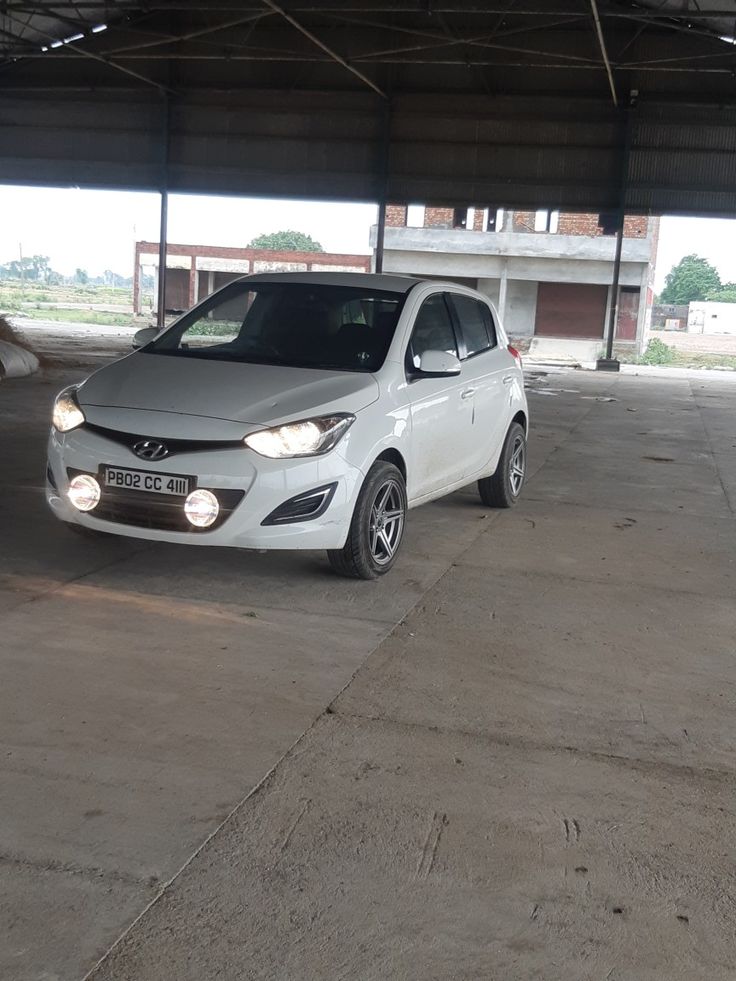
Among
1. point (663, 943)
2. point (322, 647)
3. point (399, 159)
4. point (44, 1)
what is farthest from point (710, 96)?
point (663, 943)

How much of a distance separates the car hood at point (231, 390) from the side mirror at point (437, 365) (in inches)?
16.4

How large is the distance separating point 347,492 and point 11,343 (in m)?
13.4

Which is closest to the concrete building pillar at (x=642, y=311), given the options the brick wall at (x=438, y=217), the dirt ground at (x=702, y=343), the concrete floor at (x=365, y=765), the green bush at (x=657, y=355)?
the green bush at (x=657, y=355)

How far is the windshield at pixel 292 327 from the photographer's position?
630 cm

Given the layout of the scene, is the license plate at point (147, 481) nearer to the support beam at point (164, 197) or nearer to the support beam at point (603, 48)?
the support beam at point (603, 48)

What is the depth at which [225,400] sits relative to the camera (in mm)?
5574

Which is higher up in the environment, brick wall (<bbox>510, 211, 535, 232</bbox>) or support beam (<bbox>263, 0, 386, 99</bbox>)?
support beam (<bbox>263, 0, 386, 99</bbox>)

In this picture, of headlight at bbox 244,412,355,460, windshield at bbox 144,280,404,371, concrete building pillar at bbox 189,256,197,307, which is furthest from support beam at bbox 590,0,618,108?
concrete building pillar at bbox 189,256,197,307

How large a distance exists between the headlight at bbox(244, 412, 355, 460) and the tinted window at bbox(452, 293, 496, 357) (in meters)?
2.00

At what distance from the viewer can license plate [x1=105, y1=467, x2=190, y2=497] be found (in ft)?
17.3

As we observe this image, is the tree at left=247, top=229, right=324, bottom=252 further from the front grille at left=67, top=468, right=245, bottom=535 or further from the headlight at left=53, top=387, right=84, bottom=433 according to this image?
the front grille at left=67, top=468, right=245, bottom=535

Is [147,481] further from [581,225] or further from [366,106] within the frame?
[581,225]

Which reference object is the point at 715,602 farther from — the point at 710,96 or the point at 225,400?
the point at 710,96

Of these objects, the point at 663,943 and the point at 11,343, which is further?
the point at 11,343
